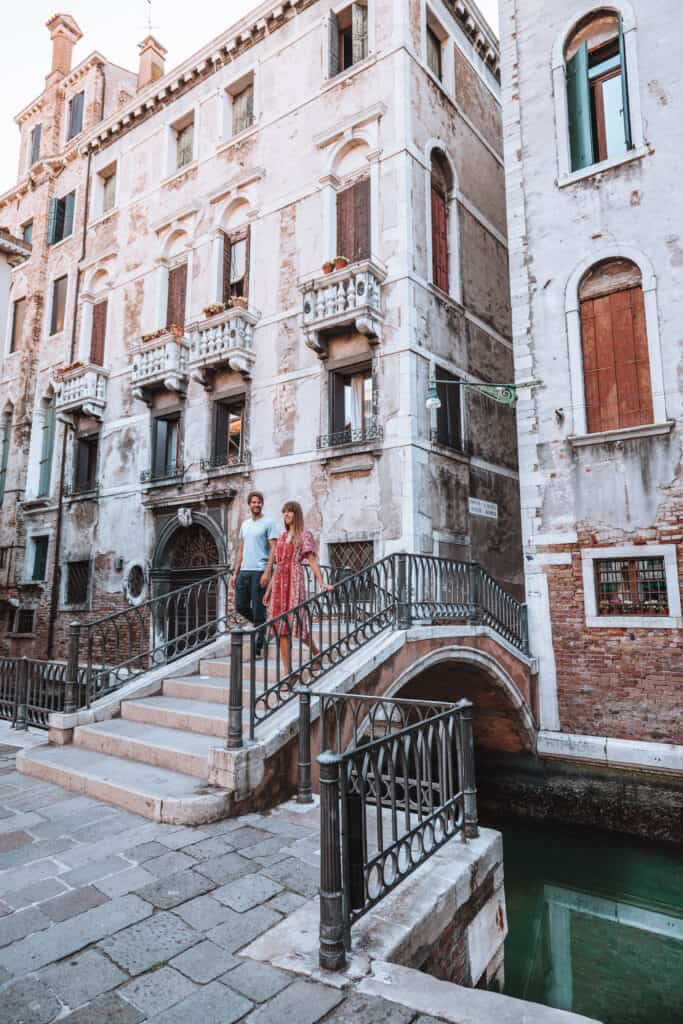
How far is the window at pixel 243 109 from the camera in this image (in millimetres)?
15188

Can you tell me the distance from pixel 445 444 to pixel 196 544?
6103 mm

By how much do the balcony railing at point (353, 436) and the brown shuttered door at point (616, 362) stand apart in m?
3.67

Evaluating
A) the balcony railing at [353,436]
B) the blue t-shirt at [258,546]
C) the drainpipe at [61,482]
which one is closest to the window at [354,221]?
the balcony railing at [353,436]

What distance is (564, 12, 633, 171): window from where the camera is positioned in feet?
36.6

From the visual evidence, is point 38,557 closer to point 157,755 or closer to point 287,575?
point 287,575

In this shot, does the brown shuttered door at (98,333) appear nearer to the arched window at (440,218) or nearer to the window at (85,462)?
the window at (85,462)

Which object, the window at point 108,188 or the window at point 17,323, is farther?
the window at point 17,323

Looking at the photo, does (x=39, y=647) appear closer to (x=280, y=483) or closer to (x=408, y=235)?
(x=280, y=483)

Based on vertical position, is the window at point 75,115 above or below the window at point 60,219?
above

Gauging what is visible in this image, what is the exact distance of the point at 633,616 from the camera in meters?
9.70

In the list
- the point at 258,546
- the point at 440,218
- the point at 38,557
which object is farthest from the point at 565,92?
the point at 38,557

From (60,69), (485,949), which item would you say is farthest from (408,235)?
(60,69)

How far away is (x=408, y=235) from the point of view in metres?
11.7

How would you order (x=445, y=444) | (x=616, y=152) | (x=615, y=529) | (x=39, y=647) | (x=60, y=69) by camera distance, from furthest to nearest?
(x=60, y=69) → (x=39, y=647) → (x=445, y=444) → (x=616, y=152) → (x=615, y=529)
